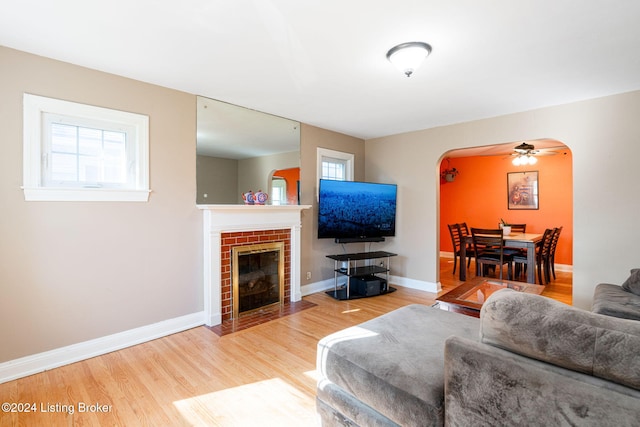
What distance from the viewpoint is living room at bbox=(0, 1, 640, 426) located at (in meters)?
2.29

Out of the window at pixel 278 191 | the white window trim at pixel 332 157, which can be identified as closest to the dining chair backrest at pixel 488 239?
the white window trim at pixel 332 157

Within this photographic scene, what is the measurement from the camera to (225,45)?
2.24 meters

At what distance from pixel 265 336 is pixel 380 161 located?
11.3ft

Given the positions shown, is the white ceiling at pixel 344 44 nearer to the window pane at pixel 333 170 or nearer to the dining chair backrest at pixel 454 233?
the window pane at pixel 333 170

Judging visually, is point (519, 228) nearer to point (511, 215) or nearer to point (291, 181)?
point (511, 215)

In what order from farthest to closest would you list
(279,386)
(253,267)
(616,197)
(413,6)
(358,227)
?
(358,227)
(253,267)
(616,197)
(279,386)
(413,6)

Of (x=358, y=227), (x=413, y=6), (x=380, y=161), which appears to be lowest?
(x=358, y=227)

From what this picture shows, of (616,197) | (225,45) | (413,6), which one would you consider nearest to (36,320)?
(225,45)

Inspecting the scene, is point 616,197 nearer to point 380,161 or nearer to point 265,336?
point 380,161

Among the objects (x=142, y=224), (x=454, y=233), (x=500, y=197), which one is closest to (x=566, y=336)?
(x=142, y=224)

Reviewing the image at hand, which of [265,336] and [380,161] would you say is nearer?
[265,336]

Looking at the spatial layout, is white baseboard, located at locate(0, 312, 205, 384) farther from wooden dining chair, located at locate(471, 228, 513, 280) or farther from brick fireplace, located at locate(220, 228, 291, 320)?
wooden dining chair, located at locate(471, 228, 513, 280)

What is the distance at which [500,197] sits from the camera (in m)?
6.77

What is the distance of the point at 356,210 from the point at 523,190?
4.24 metres
